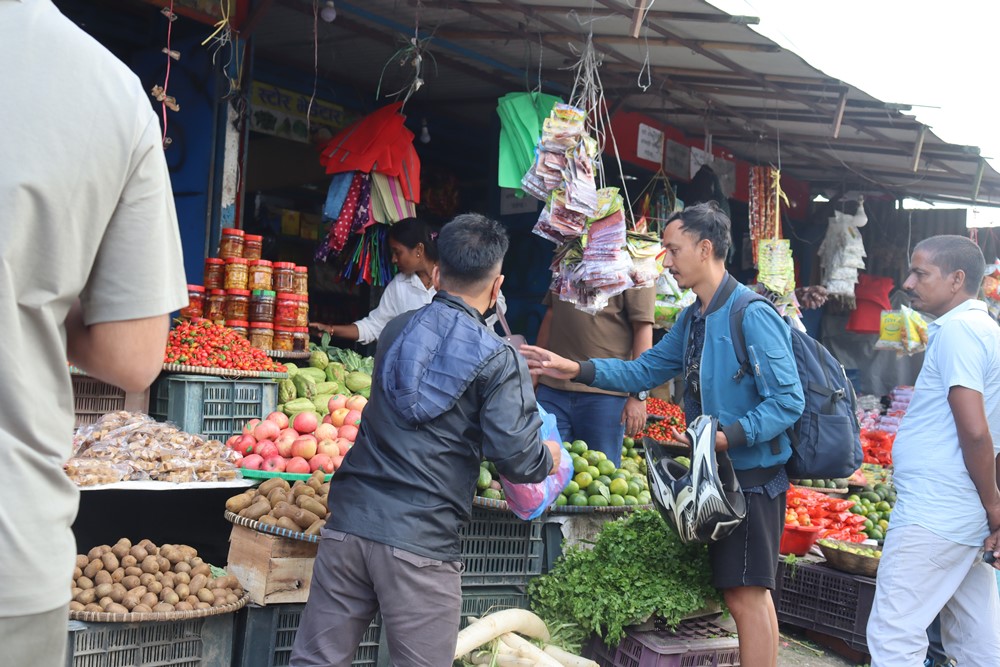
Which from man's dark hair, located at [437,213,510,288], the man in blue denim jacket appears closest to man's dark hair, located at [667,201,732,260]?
the man in blue denim jacket

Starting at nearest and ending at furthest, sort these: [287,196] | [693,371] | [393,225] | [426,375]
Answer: [426,375], [693,371], [393,225], [287,196]

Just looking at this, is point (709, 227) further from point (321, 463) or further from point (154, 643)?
point (154, 643)

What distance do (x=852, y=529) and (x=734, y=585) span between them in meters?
3.21

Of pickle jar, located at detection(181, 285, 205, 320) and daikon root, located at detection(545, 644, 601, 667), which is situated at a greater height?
pickle jar, located at detection(181, 285, 205, 320)

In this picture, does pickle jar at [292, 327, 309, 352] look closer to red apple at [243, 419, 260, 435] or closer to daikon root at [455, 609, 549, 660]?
red apple at [243, 419, 260, 435]

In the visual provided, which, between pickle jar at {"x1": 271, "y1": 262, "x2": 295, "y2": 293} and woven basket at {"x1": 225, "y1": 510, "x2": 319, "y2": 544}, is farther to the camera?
pickle jar at {"x1": 271, "y1": 262, "x2": 295, "y2": 293}

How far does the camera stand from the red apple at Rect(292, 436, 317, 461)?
465 cm

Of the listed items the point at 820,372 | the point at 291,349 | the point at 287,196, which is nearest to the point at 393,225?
the point at 291,349

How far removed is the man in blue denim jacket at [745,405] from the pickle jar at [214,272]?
3106 millimetres

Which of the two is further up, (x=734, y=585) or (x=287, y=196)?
(x=287, y=196)

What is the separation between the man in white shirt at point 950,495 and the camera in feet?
12.3

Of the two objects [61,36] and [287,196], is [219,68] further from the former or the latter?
[61,36]

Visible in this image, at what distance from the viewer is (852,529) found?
21.1ft

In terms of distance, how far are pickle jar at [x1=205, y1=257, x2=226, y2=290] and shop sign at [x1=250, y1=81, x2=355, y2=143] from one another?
2042 mm
